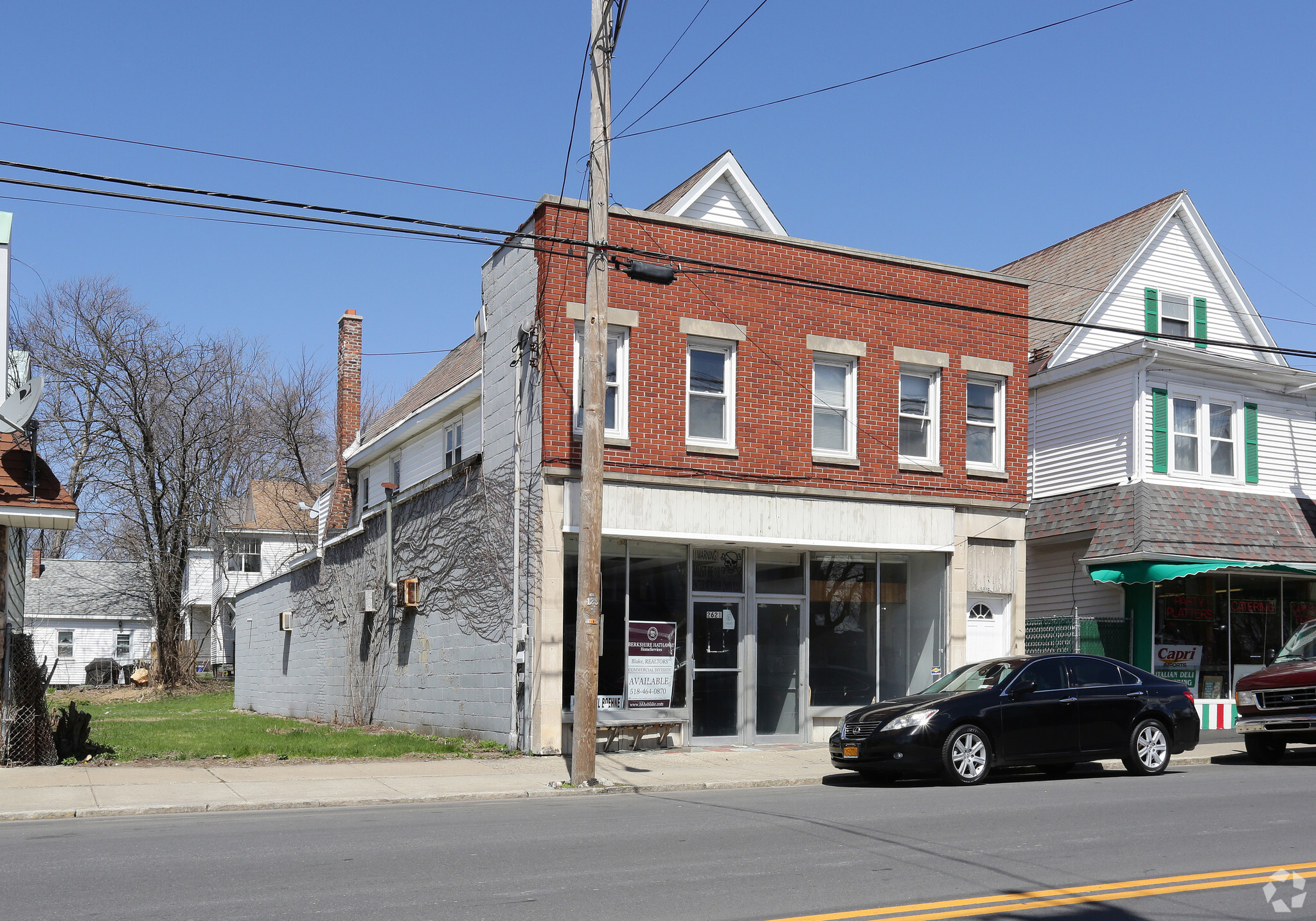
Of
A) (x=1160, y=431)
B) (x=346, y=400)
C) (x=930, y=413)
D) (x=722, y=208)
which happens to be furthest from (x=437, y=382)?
(x=1160, y=431)

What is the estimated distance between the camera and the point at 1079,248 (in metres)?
28.6

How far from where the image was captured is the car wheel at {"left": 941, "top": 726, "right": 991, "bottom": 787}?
45.3ft

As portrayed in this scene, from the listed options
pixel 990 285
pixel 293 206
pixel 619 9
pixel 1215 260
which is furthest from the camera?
pixel 1215 260

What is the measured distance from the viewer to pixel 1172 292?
26688mm

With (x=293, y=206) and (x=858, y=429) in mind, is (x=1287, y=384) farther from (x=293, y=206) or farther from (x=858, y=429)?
(x=293, y=206)

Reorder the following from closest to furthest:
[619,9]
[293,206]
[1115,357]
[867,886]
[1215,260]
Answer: [867,886]
[293,206]
[619,9]
[1115,357]
[1215,260]

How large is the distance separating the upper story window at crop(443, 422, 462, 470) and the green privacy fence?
1078 centimetres

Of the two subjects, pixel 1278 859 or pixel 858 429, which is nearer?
pixel 1278 859

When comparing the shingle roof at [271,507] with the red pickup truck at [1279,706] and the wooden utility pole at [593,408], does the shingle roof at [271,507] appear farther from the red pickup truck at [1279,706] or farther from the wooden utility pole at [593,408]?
the red pickup truck at [1279,706]

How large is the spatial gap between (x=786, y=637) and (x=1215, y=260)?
14699 mm

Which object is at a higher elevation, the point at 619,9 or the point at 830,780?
the point at 619,9

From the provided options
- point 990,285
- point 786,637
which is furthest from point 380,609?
point 990,285

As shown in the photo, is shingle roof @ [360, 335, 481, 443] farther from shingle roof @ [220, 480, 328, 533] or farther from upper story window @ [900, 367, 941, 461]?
shingle roof @ [220, 480, 328, 533]

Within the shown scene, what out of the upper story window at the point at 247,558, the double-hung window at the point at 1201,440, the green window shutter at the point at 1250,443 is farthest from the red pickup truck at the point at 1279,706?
the upper story window at the point at 247,558
